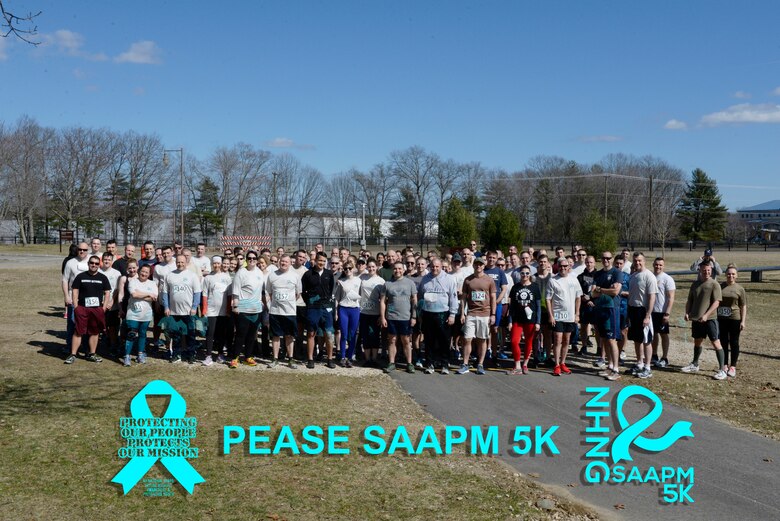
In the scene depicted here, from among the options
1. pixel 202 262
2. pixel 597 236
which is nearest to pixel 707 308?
pixel 202 262

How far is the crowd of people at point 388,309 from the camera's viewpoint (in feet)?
34.2

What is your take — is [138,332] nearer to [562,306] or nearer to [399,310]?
[399,310]

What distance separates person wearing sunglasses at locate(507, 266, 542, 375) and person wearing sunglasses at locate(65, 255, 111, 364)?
6.62 m

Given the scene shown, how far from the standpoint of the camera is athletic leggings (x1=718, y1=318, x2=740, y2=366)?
10516 millimetres

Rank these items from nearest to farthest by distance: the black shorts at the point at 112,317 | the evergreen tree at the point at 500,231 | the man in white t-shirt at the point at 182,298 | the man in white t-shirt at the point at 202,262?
1. the man in white t-shirt at the point at 182,298
2. the black shorts at the point at 112,317
3. the man in white t-shirt at the point at 202,262
4. the evergreen tree at the point at 500,231

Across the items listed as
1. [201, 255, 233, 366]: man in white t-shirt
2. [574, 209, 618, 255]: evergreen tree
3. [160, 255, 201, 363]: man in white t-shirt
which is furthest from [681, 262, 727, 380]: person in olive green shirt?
[574, 209, 618, 255]: evergreen tree

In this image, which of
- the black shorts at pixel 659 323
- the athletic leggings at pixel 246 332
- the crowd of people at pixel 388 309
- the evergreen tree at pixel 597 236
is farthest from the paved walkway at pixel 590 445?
the evergreen tree at pixel 597 236

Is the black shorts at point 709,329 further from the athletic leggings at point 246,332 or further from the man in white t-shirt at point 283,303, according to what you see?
the athletic leggings at point 246,332

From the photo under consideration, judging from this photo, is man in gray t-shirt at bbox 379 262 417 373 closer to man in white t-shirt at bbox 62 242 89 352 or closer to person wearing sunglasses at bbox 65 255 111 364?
person wearing sunglasses at bbox 65 255 111 364

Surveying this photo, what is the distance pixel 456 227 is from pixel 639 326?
30442 mm

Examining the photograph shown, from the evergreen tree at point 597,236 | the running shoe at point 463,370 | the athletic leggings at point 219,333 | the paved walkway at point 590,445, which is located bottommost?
the paved walkway at point 590,445

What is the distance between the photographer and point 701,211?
8294cm

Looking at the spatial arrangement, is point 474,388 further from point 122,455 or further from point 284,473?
point 122,455

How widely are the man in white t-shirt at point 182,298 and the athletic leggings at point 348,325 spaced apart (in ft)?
8.04
